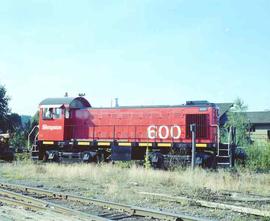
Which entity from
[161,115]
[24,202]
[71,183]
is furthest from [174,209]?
[161,115]

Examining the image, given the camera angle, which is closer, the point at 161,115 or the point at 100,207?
the point at 100,207

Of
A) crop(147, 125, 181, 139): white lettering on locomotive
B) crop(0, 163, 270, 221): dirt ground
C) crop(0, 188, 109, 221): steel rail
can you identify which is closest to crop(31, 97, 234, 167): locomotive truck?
crop(147, 125, 181, 139): white lettering on locomotive

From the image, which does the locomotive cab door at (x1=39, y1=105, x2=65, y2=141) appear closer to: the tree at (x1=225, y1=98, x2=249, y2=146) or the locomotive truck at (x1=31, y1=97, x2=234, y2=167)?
the locomotive truck at (x1=31, y1=97, x2=234, y2=167)

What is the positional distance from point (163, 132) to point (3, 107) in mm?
33297

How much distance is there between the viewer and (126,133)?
22562 millimetres

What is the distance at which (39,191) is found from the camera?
484 inches

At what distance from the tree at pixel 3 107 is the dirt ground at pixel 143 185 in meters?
30.2

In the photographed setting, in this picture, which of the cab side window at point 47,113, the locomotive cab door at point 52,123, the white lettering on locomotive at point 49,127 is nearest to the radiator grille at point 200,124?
the locomotive cab door at point 52,123

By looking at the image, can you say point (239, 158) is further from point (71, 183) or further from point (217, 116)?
point (71, 183)

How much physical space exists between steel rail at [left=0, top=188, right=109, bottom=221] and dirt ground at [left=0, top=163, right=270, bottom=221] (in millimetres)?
343

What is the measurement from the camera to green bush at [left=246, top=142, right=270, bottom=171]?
17.0m

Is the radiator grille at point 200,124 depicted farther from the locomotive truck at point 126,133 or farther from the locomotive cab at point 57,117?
the locomotive cab at point 57,117

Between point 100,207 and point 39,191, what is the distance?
3.16m

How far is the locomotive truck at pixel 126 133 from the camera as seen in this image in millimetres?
20359
